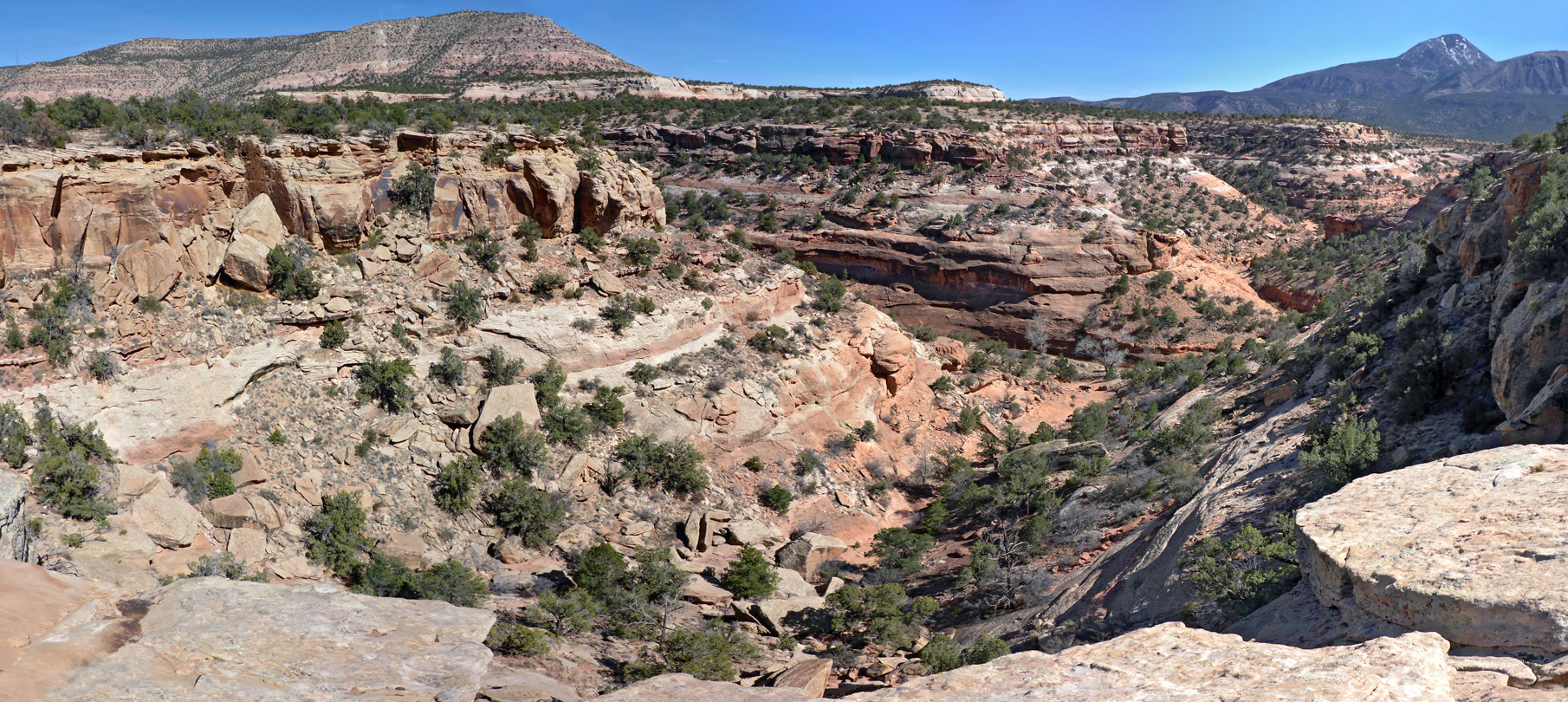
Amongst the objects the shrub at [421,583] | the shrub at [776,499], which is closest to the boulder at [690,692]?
the shrub at [421,583]

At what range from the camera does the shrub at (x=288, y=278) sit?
69.6 ft

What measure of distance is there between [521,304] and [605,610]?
480 inches

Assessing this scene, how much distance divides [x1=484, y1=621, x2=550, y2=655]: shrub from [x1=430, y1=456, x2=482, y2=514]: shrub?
6613mm

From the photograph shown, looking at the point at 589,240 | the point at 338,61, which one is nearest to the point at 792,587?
the point at 589,240

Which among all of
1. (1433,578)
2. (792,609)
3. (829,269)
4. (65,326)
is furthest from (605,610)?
(829,269)

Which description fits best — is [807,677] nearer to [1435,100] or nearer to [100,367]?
[100,367]

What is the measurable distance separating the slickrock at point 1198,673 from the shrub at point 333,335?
20.2 metres

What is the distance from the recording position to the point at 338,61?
236 feet

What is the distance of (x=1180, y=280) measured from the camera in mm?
44625

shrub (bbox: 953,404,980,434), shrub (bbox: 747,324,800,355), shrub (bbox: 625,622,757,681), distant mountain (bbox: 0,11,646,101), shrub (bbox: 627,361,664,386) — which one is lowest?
shrub (bbox: 625,622,757,681)

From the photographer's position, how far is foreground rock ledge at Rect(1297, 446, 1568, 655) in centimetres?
637

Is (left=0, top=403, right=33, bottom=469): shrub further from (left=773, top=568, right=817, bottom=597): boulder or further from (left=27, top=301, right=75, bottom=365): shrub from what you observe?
(left=773, top=568, right=817, bottom=597): boulder

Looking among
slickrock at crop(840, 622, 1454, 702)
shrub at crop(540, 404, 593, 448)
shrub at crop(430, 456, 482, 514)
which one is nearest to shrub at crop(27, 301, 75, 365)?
shrub at crop(430, 456, 482, 514)

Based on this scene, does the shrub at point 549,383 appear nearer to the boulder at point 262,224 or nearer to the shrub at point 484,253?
the shrub at point 484,253
